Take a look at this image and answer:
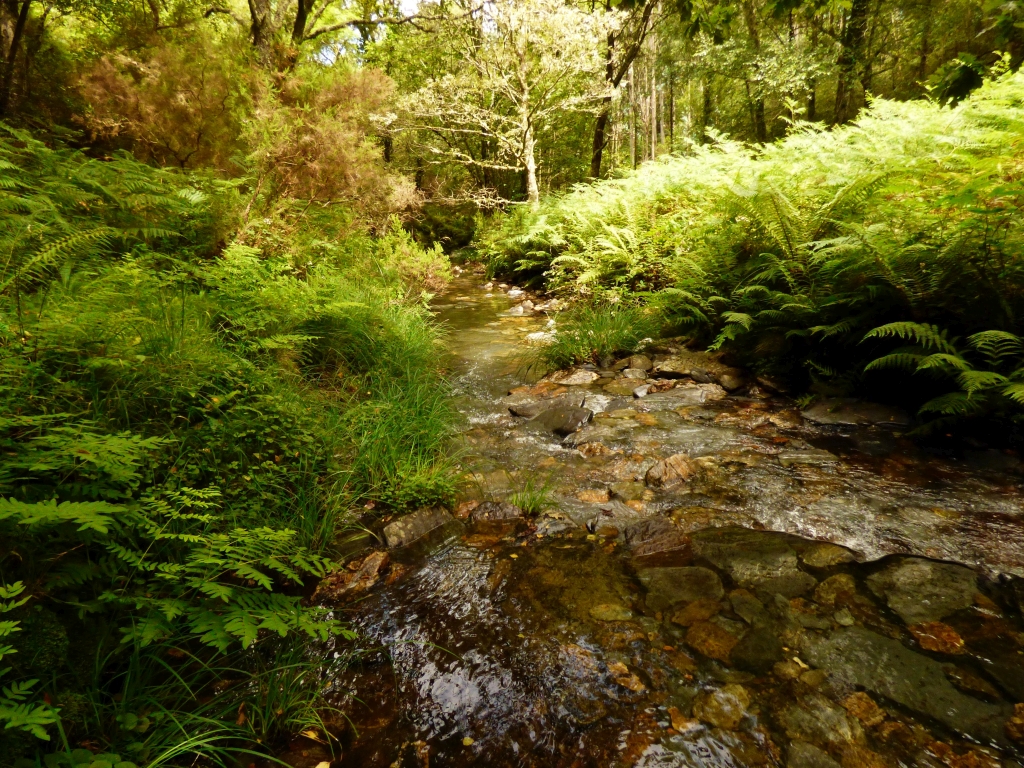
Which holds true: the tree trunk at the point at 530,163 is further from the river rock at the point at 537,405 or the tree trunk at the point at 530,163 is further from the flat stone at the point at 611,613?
the flat stone at the point at 611,613

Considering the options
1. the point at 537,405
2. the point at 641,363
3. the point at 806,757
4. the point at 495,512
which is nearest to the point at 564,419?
the point at 537,405

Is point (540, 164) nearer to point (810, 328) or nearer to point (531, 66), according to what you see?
point (531, 66)

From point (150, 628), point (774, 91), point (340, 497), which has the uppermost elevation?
point (774, 91)

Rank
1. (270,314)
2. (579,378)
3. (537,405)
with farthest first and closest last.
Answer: (579,378)
(537,405)
(270,314)

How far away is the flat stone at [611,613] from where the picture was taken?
2.13m

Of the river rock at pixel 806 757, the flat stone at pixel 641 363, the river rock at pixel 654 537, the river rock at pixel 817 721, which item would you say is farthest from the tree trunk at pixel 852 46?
the river rock at pixel 806 757

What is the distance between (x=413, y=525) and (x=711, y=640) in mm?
1688

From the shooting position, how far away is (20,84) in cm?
546

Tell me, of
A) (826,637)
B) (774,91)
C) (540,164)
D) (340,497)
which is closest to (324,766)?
(340,497)

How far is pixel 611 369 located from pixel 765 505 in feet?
9.09

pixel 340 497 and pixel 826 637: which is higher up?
pixel 340 497

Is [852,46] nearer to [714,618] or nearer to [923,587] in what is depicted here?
[923,587]

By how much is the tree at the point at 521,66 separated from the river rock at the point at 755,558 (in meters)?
10.8

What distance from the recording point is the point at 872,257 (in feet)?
11.8
